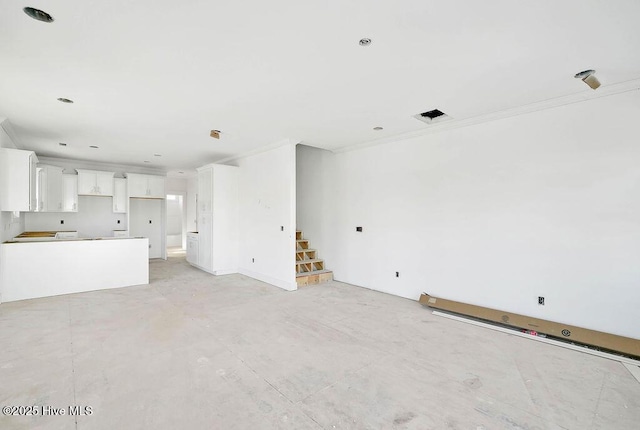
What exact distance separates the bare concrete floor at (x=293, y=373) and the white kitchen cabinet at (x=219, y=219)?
237 centimetres

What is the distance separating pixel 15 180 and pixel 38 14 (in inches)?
148

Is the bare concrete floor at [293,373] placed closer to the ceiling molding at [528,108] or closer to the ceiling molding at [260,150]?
the ceiling molding at [528,108]

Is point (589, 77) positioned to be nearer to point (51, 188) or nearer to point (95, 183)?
point (95, 183)

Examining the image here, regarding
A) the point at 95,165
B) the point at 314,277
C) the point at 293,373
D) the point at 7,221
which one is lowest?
the point at 293,373

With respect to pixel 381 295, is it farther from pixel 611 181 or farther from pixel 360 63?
pixel 360 63

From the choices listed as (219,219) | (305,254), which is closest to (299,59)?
(305,254)

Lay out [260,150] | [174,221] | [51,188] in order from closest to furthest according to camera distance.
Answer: [260,150]
[51,188]
[174,221]

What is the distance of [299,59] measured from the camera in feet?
8.13

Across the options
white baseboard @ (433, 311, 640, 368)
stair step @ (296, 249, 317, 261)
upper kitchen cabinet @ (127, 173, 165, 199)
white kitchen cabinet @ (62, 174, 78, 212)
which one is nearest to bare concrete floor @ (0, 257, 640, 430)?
white baseboard @ (433, 311, 640, 368)

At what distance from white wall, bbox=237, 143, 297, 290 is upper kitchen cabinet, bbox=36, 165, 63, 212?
13.2ft

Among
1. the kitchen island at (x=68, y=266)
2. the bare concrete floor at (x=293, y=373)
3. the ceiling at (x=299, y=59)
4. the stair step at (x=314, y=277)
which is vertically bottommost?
the bare concrete floor at (x=293, y=373)

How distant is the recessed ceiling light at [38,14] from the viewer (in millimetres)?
1873

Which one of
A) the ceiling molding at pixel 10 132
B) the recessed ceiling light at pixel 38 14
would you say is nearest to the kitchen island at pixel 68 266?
the ceiling molding at pixel 10 132

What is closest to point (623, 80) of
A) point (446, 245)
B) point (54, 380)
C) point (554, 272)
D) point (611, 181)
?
point (611, 181)
